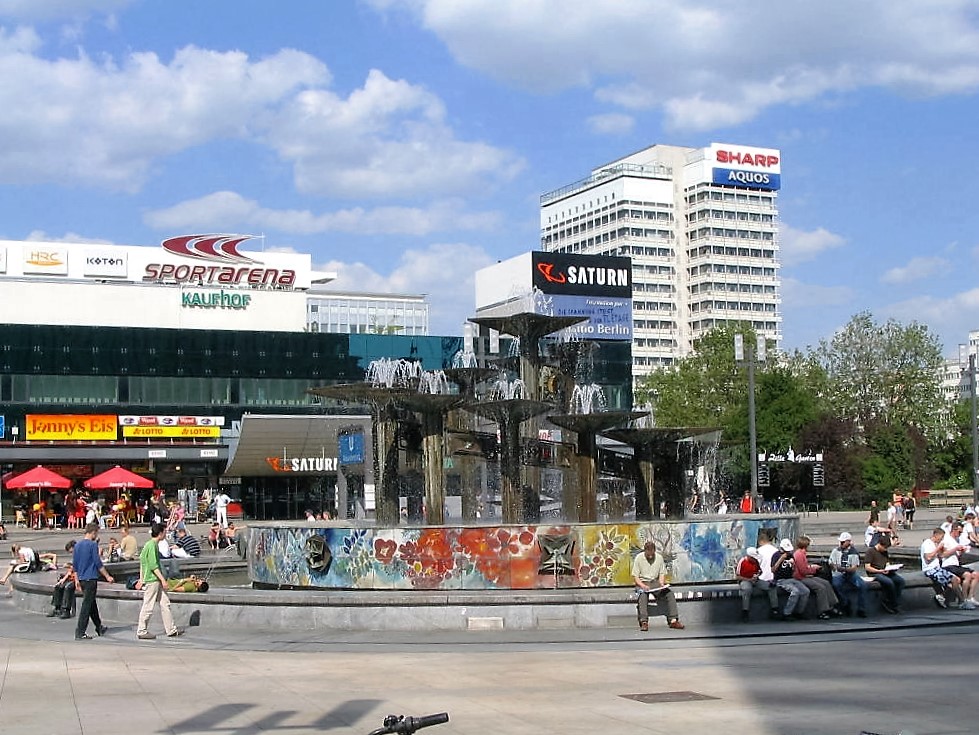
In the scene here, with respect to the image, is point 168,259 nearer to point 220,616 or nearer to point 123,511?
point 123,511

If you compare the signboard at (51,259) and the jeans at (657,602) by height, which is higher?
the signboard at (51,259)

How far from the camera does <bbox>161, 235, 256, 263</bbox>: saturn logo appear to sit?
8569 cm

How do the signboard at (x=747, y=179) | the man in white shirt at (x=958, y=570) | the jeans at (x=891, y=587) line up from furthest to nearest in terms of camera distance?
the signboard at (x=747, y=179)
the man in white shirt at (x=958, y=570)
the jeans at (x=891, y=587)

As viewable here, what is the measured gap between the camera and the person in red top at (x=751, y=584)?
19.3 m

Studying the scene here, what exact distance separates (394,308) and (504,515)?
4499 inches

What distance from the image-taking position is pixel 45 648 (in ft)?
57.2

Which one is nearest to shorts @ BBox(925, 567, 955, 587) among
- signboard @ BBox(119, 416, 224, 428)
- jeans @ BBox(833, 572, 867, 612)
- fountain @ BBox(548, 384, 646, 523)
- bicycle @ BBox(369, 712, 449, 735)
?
jeans @ BBox(833, 572, 867, 612)

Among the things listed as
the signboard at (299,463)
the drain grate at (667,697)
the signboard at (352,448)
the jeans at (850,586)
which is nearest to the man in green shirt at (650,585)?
the jeans at (850,586)

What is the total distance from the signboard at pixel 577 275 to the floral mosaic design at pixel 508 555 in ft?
245

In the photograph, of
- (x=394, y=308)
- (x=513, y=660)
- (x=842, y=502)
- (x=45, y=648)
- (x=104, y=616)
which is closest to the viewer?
(x=513, y=660)

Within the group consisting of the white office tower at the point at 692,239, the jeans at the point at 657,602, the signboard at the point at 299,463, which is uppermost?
the white office tower at the point at 692,239

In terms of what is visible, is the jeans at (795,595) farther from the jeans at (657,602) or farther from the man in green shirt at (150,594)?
the man in green shirt at (150,594)

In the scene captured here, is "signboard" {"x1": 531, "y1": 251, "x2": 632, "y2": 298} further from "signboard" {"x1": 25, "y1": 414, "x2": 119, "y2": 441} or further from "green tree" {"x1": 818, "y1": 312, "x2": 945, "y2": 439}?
"signboard" {"x1": 25, "y1": 414, "x2": 119, "y2": 441}

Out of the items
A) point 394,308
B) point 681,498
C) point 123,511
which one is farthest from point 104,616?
point 394,308
